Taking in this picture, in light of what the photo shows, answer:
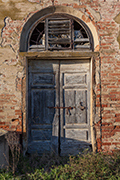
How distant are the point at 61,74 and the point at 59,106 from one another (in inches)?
32.5

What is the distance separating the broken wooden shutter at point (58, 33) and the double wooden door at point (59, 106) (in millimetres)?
416

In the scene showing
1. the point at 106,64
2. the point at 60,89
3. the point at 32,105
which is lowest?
the point at 32,105

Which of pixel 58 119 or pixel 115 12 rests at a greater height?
pixel 115 12

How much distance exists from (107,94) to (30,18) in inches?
106

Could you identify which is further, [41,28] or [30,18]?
[41,28]

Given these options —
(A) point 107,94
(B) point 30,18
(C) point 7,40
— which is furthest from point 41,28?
(A) point 107,94

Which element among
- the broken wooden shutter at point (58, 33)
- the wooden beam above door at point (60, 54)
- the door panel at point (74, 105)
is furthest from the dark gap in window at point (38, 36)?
→ the door panel at point (74, 105)

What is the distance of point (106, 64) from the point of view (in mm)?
4262

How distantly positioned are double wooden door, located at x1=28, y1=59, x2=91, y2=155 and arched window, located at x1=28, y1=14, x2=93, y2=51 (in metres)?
0.36

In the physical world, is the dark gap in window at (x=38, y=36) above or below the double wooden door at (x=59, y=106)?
above

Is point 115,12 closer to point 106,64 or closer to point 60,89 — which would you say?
point 106,64

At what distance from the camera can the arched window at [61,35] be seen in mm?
4449

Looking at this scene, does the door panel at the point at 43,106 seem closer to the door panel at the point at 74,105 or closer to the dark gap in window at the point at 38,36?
the door panel at the point at 74,105

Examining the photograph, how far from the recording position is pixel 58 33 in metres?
4.48
